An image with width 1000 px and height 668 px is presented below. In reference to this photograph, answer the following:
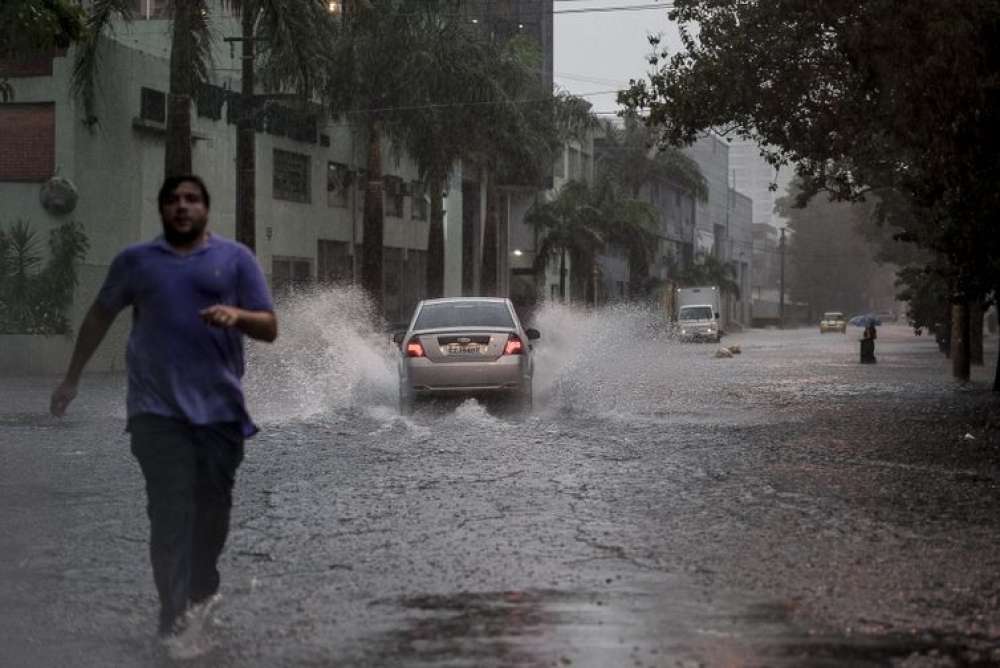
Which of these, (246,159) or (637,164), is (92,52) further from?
(637,164)

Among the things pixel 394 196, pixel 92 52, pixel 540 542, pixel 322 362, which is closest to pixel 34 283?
pixel 92 52

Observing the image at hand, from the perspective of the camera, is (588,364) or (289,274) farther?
(289,274)

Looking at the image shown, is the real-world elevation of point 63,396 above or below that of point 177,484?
above

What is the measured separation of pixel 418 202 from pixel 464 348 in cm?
3711

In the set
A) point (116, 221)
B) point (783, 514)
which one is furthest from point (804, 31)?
point (116, 221)

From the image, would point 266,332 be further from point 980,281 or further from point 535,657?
point 980,281

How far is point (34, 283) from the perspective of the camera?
31.5 metres

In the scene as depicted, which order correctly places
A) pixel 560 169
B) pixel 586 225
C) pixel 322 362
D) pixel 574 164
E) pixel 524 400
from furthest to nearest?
1. pixel 574 164
2. pixel 560 169
3. pixel 586 225
4. pixel 322 362
5. pixel 524 400

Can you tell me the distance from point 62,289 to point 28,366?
70.9 inches

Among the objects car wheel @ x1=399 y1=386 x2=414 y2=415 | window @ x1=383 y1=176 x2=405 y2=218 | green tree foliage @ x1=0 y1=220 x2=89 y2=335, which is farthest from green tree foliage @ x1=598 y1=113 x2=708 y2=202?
car wheel @ x1=399 y1=386 x2=414 y2=415

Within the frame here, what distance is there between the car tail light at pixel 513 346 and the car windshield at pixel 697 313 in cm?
5124

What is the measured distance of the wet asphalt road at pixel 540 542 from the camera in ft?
21.7

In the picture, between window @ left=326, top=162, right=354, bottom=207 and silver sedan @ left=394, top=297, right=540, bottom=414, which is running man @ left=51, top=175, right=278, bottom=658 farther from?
window @ left=326, top=162, right=354, bottom=207

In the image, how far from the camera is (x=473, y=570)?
27.4 feet
